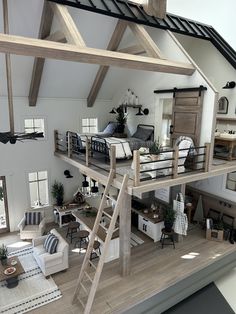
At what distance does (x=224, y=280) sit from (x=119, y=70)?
24.2ft

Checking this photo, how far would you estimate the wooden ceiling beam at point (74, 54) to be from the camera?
381 cm

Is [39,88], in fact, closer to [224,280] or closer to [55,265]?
[55,265]

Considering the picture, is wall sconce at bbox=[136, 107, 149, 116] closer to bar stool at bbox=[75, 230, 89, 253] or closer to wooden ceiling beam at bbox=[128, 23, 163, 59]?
wooden ceiling beam at bbox=[128, 23, 163, 59]

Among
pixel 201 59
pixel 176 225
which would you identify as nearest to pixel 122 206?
pixel 176 225

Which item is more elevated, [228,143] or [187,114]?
[187,114]

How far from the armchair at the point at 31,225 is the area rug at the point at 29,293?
1.48 metres

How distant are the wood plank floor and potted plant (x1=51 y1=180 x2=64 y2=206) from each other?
2.15 meters

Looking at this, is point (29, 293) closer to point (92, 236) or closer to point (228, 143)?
point (92, 236)

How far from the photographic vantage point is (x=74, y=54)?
4359 millimetres

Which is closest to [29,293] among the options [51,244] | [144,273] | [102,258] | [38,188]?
[51,244]

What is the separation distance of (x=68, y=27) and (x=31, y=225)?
639 centimetres

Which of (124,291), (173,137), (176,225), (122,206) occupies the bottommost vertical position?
(124,291)

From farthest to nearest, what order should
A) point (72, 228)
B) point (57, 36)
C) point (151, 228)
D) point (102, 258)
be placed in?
1. point (72, 228)
2. point (151, 228)
3. point (57, 36)
4. point (102, 258)

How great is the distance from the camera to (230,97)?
7016 mm
